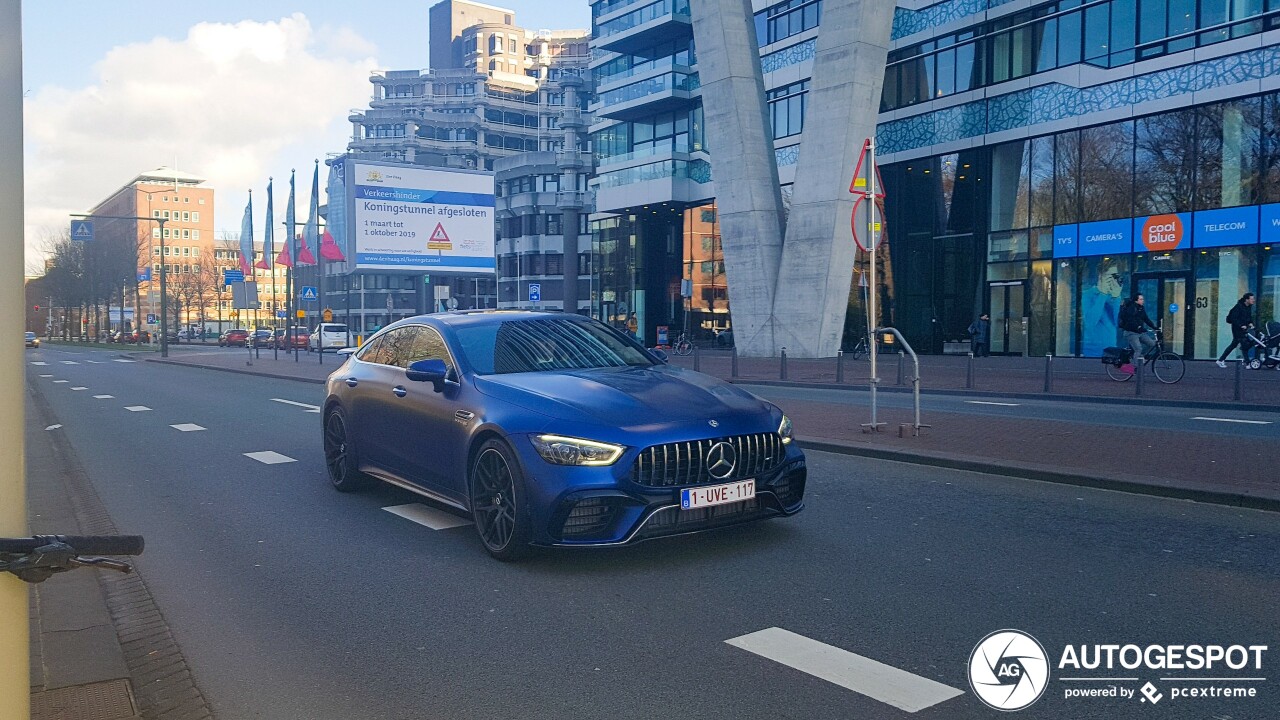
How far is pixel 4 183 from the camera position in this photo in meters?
2.07

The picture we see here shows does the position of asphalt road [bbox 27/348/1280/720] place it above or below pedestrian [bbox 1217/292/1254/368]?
below

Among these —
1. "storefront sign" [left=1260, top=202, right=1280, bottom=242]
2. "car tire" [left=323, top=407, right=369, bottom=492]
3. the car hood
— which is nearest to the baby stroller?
"storefront sign" [left=1260, top=202, right=1280, bottom=242]

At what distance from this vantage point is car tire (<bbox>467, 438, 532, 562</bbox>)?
18.0ft

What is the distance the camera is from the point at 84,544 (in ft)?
7.48

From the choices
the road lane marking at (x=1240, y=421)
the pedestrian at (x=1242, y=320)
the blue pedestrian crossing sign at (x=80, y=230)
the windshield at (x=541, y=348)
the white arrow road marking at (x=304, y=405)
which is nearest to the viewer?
the windshield at (x=541, y=348)

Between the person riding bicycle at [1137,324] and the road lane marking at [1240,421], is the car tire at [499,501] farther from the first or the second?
the person riding bicycle at [1137,324]

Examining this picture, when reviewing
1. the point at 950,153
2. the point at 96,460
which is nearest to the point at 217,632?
the point at 96,460

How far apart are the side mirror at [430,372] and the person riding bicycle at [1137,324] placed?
17.1 meters

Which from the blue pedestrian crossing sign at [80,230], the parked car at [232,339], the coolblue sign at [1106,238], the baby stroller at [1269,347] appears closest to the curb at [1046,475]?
the baby stroller at [1269,347]

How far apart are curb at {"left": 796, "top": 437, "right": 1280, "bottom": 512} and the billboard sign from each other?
2744cm

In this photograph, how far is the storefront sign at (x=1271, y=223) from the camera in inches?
1015

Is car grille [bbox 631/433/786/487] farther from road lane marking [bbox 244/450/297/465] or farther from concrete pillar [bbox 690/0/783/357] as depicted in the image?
concrete pillar [bbox 690/0/783/357]

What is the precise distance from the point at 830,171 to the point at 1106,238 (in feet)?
29.1

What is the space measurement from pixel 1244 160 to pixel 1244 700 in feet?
91.3
